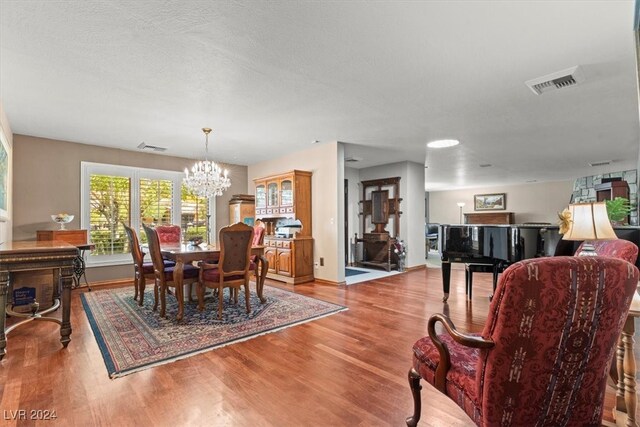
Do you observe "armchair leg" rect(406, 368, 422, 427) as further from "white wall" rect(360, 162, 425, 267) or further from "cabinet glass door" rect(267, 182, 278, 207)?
"white wall" rect(360, 162, 425, 267)

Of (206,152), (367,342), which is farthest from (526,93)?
(206,152)

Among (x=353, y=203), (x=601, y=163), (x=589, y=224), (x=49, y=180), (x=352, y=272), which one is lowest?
(x=352, y=272)

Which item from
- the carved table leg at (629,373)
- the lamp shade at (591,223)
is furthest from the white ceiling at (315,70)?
the carved table leg at (629,373)

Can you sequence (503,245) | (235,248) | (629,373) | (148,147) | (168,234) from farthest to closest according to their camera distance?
(148,147) < (168,234) < (503,245) < (235,248) < (629,373)

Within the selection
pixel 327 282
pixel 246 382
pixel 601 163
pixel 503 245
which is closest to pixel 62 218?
pixel 327 282

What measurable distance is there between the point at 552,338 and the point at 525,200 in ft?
38.6

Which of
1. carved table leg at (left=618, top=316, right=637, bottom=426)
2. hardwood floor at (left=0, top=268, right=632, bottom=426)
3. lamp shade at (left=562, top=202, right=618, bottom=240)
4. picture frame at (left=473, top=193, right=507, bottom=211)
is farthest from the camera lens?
picture frame at (left=473, top=193, right=507, bottom=211)

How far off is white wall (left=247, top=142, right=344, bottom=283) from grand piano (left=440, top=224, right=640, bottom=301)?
179 cm

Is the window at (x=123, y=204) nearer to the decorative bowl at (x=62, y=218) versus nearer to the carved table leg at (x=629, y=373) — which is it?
the decorative bowl at (x=62, y=218)

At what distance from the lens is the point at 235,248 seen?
3.50m

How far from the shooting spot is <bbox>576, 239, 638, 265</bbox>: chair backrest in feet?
5.30

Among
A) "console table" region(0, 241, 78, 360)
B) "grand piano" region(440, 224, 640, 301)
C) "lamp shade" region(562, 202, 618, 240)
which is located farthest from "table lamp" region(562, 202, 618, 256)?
"console table" region(0, 241, 78, 360)

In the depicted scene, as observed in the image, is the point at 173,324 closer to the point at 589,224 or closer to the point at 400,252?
the point at 589,224

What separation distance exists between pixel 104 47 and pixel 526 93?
12.8ft
